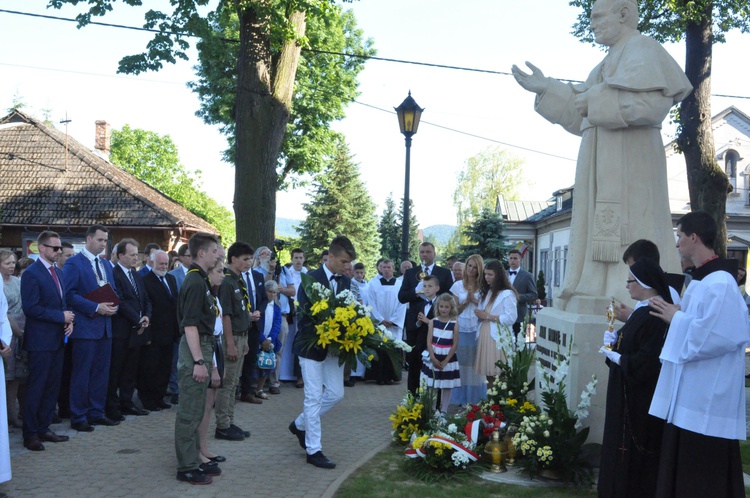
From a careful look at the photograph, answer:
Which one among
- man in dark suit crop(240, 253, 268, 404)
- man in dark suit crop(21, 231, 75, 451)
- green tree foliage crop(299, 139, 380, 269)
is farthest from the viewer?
green tree foliage crop(299, 139, 380, 269)

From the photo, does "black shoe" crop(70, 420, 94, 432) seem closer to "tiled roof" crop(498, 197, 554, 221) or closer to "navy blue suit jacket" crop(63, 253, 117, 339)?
"navy blue suit jacket" crop(63, 253, 117, 339)

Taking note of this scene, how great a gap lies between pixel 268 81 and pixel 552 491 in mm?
10028

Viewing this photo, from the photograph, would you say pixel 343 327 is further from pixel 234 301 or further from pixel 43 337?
pixel 43 337

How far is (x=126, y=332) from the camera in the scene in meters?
9.27

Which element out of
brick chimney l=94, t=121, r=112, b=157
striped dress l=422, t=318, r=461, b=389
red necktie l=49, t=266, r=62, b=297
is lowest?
striped dress l=422, t=318, r=461, b=389

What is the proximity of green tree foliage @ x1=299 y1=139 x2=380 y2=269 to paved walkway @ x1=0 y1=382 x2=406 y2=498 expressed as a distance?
3983cm

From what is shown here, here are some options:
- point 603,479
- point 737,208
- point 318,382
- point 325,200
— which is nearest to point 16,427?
point 318,382

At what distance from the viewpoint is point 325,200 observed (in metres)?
50.1

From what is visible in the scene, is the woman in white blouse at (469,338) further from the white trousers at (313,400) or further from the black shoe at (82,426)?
the black shoe at (82,426)

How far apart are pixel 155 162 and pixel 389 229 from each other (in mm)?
21061

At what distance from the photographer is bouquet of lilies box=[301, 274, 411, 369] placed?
6.97 m

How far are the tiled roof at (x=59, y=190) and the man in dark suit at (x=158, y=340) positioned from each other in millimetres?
15205

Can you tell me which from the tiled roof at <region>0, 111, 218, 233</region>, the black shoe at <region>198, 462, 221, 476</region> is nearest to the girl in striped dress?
the black shoe at <region>198, 462, 221, 476</region>

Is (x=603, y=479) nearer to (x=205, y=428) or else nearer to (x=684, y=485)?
(x=684, y=485)
